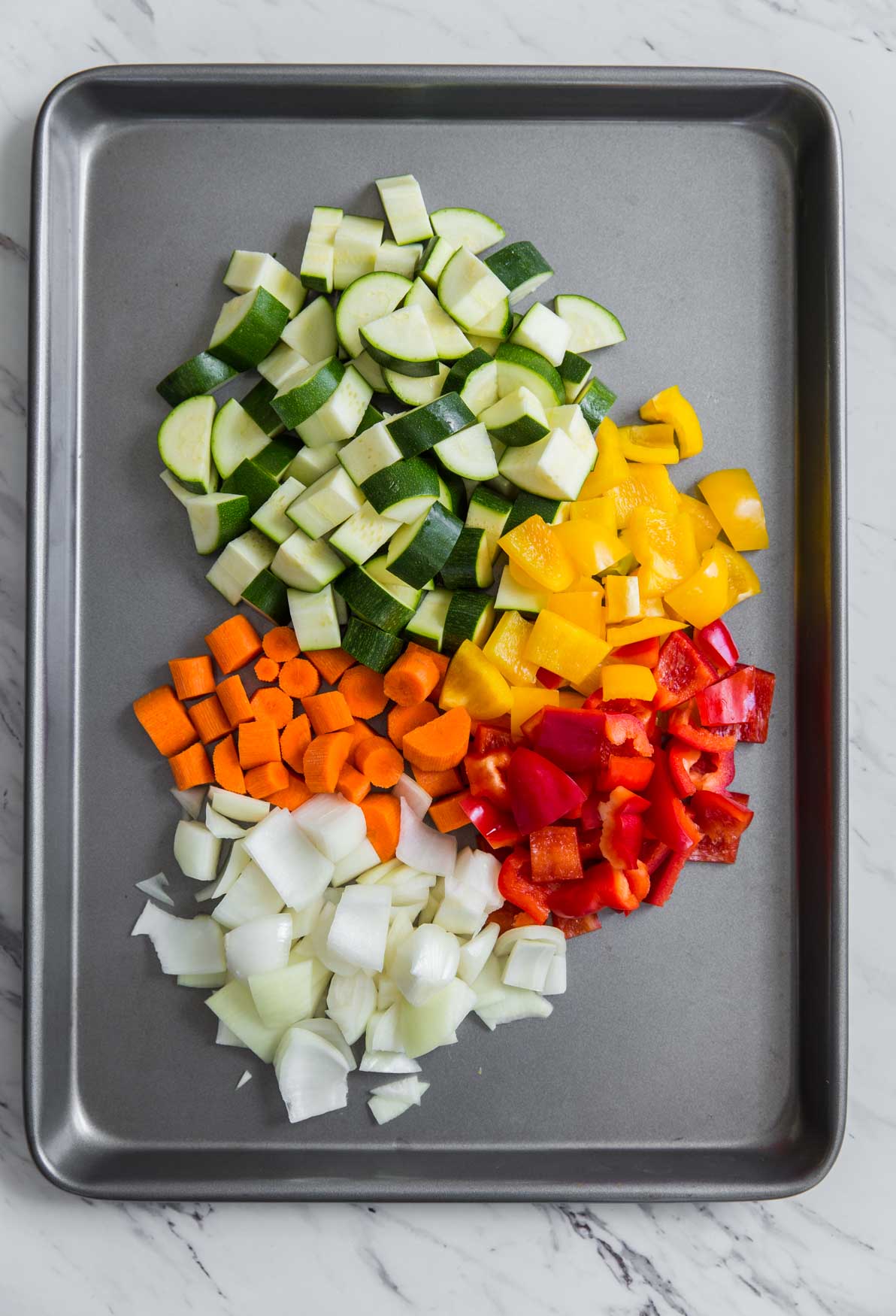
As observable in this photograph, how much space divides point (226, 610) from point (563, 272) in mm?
964

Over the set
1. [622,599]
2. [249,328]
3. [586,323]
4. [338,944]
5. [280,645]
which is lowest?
[338,944]

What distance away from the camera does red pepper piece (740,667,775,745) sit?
183 cm

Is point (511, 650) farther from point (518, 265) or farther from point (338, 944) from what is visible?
point (518, 265)

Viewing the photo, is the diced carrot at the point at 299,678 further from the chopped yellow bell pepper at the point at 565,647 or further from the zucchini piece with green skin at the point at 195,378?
the zucchini piece with green skin at the point at 195,378

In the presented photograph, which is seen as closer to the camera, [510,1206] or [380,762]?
[380,762]

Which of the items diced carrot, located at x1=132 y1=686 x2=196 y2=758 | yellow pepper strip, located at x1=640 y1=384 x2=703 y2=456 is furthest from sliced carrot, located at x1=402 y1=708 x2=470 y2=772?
yellow pepper strip, located at x1=640 y1=384 x2=703 y2=456

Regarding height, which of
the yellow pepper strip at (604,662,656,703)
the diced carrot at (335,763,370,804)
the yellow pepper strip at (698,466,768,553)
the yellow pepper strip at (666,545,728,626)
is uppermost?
the yellow pepper strip at (698,466,768,553)


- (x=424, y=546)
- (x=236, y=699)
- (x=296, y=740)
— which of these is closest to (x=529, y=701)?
(x=424, y=546)

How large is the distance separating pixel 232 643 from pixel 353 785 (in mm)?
363

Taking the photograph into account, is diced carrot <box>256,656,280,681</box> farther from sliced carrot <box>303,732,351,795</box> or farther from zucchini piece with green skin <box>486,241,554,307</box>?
zucchini piece with green skin <box>486,241,554,307</box>

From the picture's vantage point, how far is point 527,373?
→ 1.75 meters

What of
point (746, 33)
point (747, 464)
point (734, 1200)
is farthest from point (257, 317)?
point (734, 1200)

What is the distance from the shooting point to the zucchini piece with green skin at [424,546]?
1.72 m

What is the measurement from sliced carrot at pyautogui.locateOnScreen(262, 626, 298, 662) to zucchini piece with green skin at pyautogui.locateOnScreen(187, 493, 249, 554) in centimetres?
20
